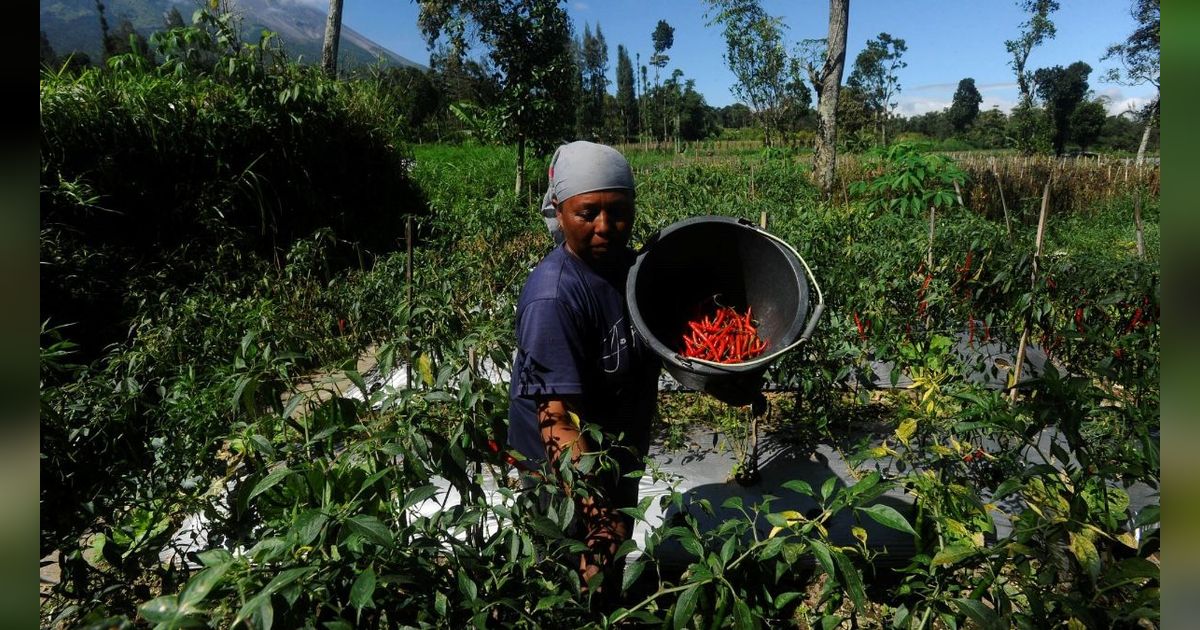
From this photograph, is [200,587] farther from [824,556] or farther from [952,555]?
[952,555]

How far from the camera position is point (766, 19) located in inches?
677

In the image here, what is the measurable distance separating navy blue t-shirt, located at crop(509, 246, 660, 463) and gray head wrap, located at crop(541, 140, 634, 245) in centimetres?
18

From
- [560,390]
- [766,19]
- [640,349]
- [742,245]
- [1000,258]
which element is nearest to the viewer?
[560,390]

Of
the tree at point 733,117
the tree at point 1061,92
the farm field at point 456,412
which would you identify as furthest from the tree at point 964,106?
the farm field at point 456,412

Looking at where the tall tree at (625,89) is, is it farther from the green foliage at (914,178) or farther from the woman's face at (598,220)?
the woman's face at (598,220)

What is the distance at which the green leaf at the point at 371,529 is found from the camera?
854 mm

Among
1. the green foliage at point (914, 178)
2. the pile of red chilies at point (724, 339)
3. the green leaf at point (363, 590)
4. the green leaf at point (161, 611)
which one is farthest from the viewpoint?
the green foliage at point (914, 178)

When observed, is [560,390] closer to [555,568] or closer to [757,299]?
[555,568]

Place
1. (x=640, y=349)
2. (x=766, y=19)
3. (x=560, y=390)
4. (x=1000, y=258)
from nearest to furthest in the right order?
1. (x=560, y=390)
2. (x=640, y=349)
3. (x=1000, y=258)
4. (x=766, y=19)

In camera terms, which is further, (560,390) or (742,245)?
(742,245)

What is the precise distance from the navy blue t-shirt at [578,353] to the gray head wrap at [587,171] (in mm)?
177

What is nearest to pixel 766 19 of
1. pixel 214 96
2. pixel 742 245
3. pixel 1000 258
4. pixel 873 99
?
pixel 214 96

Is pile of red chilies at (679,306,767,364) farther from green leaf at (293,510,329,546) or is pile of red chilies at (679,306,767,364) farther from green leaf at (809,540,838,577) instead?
green leaf at (293,510,329,546)
